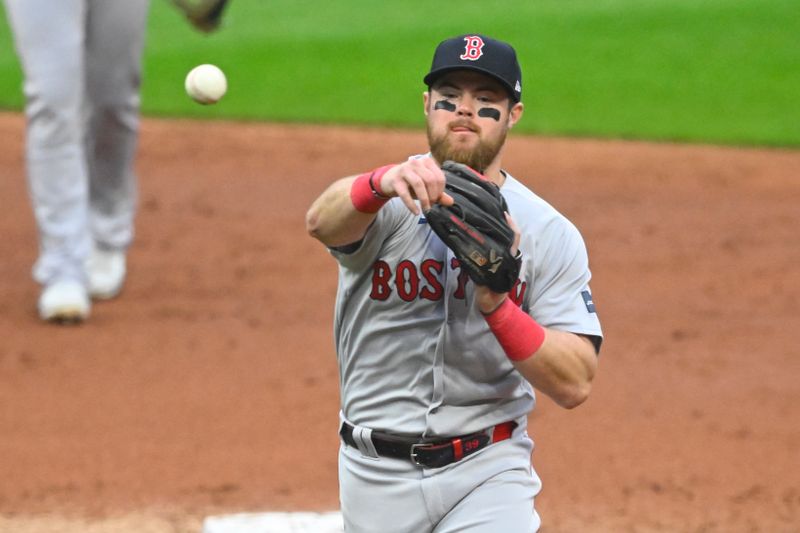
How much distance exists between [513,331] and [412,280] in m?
0.31

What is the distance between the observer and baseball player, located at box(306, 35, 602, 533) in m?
3.35

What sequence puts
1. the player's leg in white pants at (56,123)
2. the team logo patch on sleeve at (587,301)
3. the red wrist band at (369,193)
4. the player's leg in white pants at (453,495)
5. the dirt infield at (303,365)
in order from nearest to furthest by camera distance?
the red wrist band at (369,193), the player's leg in white pants at (453,495), the team logo patch on sleeve at (587,301), the dirt infield at (303,365), the player's leg in white pants at (56,123)

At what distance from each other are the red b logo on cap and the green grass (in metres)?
7.68

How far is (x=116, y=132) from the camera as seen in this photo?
273 inches

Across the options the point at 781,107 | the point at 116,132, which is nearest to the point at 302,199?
the point at 116,132

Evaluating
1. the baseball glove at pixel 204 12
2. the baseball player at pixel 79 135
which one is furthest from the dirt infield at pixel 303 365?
the baseball glove at pixel 204 12

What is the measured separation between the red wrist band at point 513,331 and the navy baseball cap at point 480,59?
56 centimetres

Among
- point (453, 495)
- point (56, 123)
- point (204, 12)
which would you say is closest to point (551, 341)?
point (453, 495)

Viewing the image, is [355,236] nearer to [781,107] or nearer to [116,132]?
[116,132]

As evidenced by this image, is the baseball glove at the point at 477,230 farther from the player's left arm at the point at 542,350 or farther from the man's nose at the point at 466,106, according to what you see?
the man's nose at the point at 466,106

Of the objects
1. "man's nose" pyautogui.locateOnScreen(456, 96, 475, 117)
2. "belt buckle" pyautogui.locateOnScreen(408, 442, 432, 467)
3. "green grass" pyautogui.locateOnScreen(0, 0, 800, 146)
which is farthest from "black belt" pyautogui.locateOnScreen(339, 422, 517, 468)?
"green grass" pyautogui.locateOnScreen(0, 0, 800, 146)

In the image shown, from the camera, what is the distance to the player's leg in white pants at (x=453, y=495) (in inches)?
131

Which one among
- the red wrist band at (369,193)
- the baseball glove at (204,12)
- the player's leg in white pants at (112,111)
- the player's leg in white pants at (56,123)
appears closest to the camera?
the red wrist band at (369,193)

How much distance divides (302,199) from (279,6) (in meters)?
7.59
